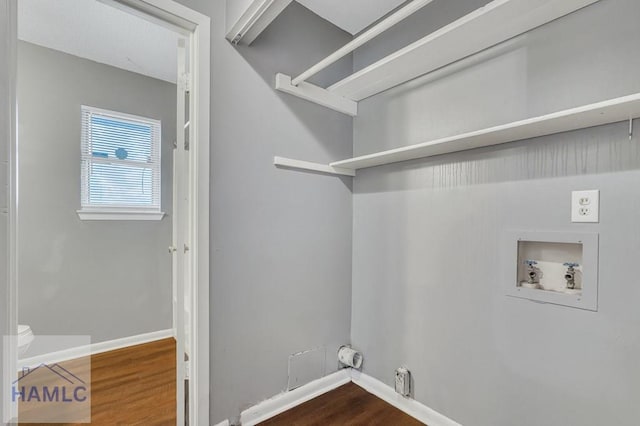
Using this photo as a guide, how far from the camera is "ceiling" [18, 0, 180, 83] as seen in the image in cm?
191

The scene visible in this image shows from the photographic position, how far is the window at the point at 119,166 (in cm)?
248

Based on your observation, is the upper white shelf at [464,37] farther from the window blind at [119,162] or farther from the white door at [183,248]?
the window blind at [119,162]

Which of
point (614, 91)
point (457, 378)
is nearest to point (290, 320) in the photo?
point (457, 378)

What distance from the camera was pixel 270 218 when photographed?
1.67 metres

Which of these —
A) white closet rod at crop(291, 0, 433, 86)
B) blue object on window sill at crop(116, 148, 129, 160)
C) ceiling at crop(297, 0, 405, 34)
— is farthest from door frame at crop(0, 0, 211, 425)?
blue object on window sill at crop(116, 148, 129, 160)

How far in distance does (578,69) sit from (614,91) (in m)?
0.16

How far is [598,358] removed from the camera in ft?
3.63

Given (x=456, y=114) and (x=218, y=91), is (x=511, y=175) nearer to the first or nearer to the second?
(x=456, y=114)

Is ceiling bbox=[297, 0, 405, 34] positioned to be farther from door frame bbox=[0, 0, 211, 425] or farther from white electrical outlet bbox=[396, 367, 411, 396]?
white electrical outlet bbox=[396, 367, 411, 396]

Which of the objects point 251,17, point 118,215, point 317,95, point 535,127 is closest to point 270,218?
point 317,95

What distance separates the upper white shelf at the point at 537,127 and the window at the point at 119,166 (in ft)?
7.17

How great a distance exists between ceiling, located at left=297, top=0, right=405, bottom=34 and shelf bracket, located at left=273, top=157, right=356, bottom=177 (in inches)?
39.1

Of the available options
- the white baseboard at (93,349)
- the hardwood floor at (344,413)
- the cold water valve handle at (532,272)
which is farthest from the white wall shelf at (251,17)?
the white baseboard at (93,349)

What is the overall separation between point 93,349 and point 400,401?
2.48 meters
